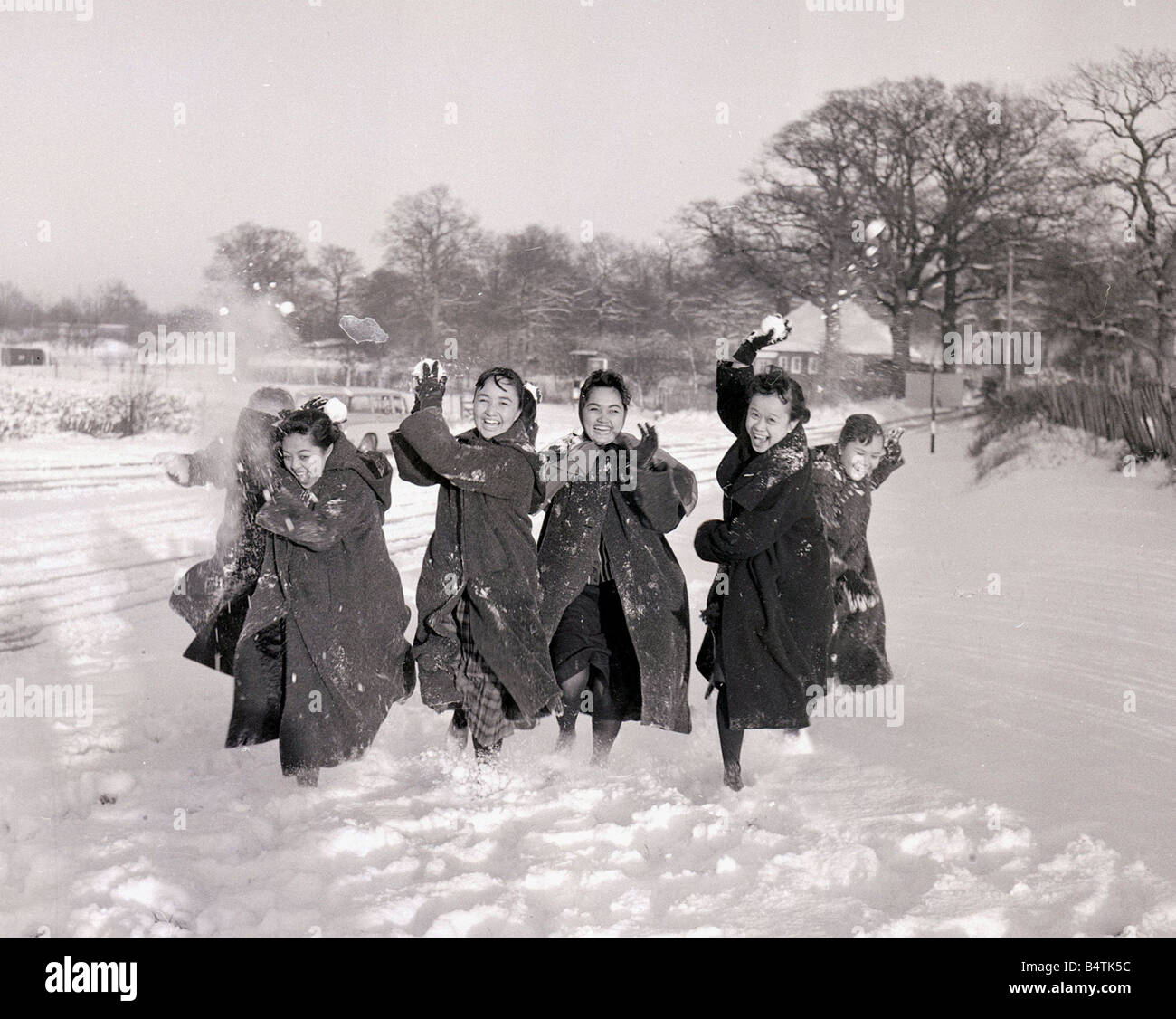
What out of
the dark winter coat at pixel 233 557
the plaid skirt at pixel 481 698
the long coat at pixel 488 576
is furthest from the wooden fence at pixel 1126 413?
the dark winter coat at pixel 233 557

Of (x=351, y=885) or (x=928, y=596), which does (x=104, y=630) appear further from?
(x=928, y=596)

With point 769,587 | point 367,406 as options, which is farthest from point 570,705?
point 367,406

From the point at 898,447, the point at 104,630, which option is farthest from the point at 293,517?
the point at 104,630

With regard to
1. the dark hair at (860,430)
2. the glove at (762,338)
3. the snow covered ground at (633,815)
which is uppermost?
the glove at (762,338)

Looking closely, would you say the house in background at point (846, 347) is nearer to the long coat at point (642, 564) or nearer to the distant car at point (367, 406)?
the distant car at point (367, 406)

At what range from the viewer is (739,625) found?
4.38 m

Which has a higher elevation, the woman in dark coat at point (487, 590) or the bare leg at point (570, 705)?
the woman in dark coat at point (487, 590)

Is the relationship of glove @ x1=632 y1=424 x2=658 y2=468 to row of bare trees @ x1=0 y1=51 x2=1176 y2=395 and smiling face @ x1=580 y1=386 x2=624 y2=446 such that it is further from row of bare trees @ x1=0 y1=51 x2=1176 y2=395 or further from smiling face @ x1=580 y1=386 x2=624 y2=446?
row of bare trees @ x1=0 y1=51 x2=1176 y2=395

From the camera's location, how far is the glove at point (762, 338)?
4.73 meters

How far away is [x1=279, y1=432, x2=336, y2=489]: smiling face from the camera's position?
14.2 feet

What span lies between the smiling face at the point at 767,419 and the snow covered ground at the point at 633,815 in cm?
140

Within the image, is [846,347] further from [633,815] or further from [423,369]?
[633,815]
